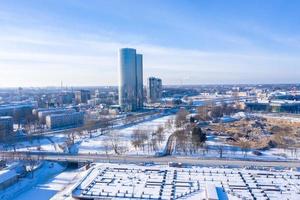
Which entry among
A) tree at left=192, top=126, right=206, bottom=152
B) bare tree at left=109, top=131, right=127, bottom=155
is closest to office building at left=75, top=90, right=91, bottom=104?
bare tree at left=109, top=131, right=127, bottom=155

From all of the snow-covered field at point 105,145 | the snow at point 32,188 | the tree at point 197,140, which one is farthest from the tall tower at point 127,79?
the snow at point 32,188

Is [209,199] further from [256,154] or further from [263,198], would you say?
[256,154]

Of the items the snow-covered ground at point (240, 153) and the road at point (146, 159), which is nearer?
the road at point (146, 159)

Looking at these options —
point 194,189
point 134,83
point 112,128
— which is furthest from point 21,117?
point 194,189

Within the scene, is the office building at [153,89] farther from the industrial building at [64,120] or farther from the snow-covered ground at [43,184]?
the snow-covered ground at [43,184]

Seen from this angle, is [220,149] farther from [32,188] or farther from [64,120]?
[64,120]

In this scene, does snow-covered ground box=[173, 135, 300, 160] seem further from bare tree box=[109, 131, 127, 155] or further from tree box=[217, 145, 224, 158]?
bare tree box=[109, 131, 127, 155]

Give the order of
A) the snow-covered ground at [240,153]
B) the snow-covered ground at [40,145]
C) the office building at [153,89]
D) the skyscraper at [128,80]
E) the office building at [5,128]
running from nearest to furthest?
the snow-covered ground at [240,153] < the snow-covered ground at [40,145] < the office building at [5,128] < the skyscraper at [128,80] < the office building at [153,89]

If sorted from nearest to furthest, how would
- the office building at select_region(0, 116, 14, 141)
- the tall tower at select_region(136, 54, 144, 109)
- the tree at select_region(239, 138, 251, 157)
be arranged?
the tree at select_region(239, 138, 251, 157) → the office building at select_region(0, 116, 14, 141) → the tall tower at select_region(136, 54, 144, 109)

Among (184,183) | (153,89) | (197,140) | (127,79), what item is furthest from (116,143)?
(153,89)
